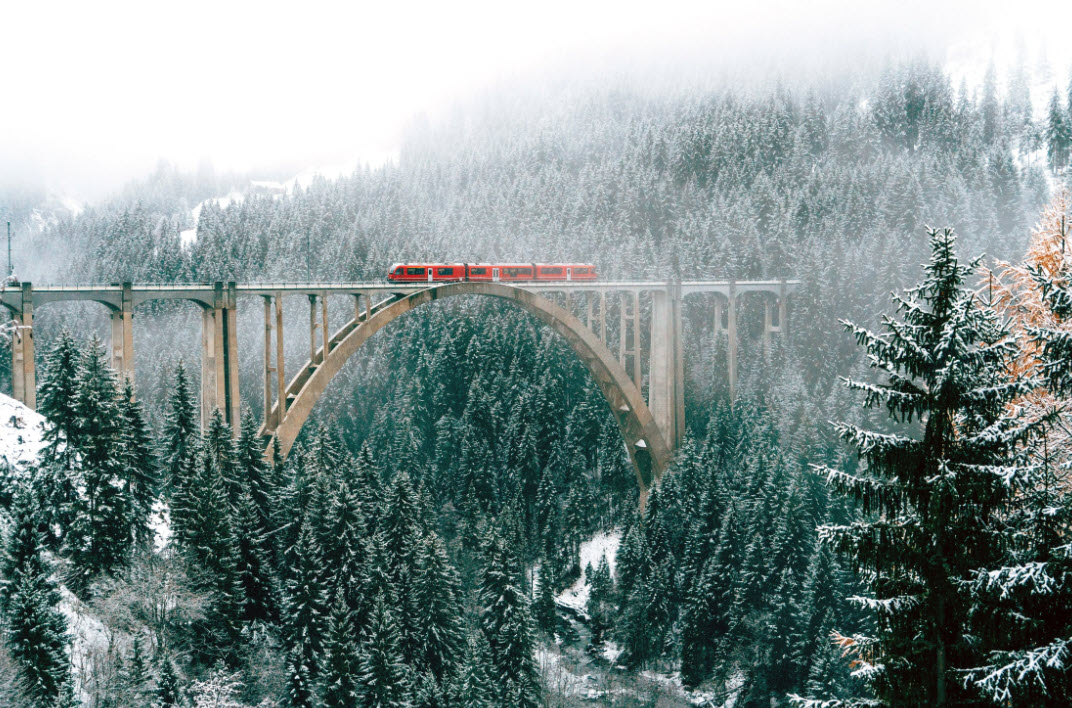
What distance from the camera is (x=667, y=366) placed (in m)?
61.6

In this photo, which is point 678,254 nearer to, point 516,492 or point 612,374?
point 516,492

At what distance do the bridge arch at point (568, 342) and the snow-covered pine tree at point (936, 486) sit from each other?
30.1 m

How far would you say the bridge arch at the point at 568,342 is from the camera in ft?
128

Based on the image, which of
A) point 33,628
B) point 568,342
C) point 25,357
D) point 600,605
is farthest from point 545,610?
point 33,628

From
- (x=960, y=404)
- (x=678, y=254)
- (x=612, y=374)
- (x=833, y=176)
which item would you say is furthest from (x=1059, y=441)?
(x=833, y=176)

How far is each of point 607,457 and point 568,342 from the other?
20639 millimetres

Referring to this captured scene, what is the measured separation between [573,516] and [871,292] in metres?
34.4

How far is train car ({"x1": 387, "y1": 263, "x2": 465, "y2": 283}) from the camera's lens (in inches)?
1875

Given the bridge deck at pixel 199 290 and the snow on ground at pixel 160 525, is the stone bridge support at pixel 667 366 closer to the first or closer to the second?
the bridge deck at pixel 199 290

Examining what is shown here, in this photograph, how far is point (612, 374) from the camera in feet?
187

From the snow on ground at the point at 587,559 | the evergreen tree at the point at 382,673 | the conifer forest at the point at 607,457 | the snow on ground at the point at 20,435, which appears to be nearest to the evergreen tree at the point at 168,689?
the conifer forest at the point at 607,457

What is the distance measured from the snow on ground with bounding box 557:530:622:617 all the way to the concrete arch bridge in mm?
7254

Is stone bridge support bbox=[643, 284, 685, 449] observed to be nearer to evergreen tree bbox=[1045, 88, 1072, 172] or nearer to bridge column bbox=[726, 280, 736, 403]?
bridge column bbox=[726, 280, 736, 403]

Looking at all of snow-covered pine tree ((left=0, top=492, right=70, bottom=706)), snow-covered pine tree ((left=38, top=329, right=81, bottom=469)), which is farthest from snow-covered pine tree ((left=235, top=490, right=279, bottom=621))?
snow-covered pine tree ((left=0, top=492, right=70, bottom=706))
